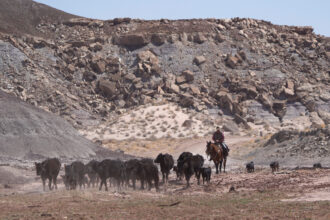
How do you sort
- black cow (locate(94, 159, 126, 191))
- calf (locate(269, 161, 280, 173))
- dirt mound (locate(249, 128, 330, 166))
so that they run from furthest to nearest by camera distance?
dirt mound (locate(249, 128, 330, 166)), calf (locate(269, 161, 280, 173)), black cow (locate(94, 159, 126, 191))

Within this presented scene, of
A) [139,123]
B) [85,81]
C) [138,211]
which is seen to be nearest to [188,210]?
[138,211]

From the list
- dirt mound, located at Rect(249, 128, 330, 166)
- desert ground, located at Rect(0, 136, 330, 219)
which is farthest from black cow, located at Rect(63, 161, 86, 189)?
dirt mound, located at Rect(249, 128, 330, 166)

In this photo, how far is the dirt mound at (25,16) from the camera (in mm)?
80556

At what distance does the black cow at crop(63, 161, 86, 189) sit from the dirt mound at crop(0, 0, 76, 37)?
58.2m

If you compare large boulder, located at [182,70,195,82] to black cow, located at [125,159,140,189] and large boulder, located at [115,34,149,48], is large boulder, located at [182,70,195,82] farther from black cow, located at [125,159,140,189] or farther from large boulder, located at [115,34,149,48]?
black cow, located at [125,159,140,189]

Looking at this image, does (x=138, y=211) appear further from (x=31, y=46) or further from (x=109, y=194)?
(x=31, y=46)

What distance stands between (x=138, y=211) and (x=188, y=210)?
4.90 ft

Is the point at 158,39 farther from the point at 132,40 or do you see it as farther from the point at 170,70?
the point at 170,70

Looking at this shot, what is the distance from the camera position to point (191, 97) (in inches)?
2761

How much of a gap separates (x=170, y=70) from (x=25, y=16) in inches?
1102

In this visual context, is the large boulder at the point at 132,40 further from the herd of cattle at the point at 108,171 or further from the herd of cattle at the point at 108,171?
the herd of cattle at the point at 108,171

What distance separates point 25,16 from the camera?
87438mm

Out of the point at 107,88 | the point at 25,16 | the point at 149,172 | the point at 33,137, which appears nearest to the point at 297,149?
the point at 33,137

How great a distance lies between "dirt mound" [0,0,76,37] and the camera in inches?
3172
